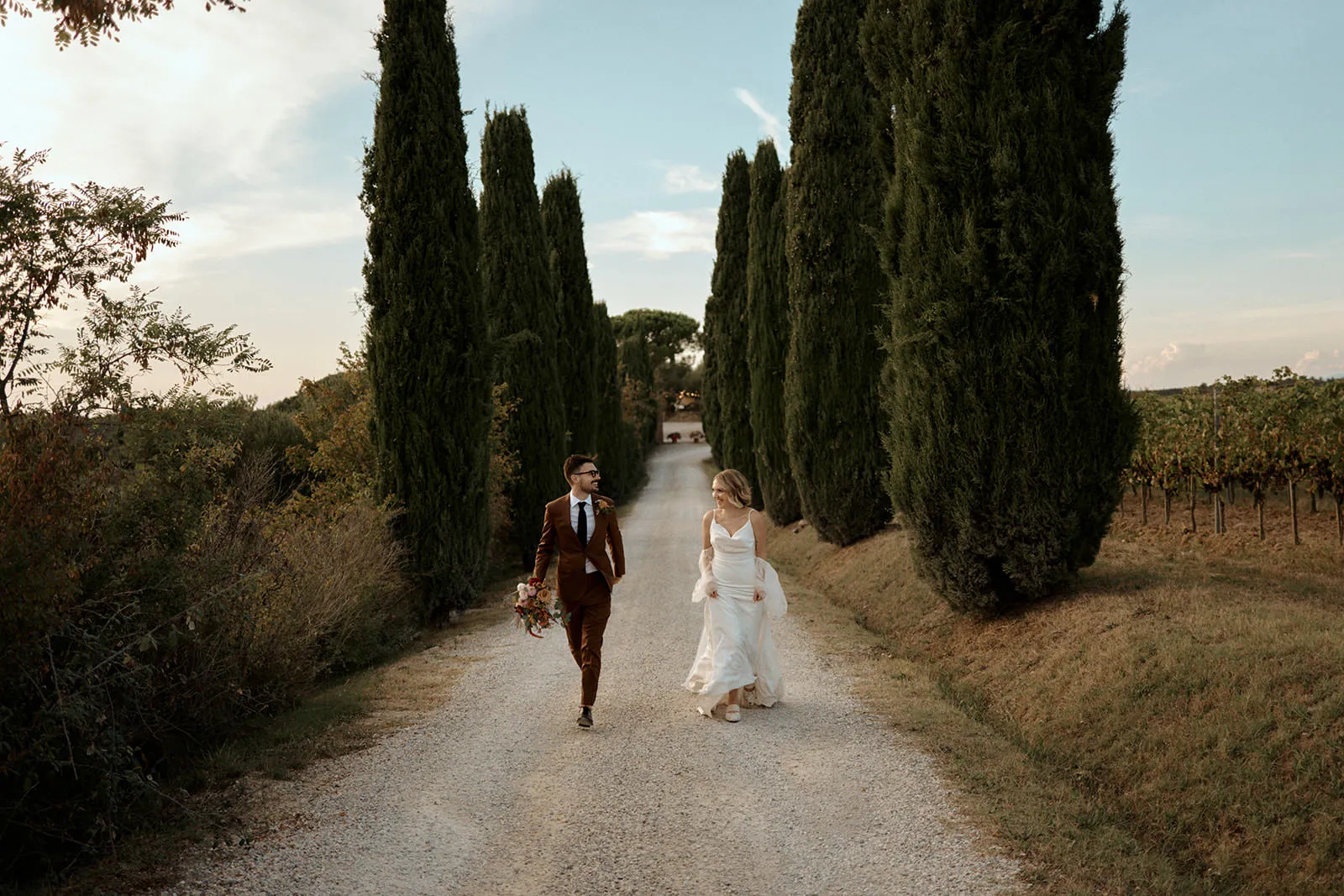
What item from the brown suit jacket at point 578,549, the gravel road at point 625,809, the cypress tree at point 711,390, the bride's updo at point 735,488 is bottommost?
the gravel road at point 625,809

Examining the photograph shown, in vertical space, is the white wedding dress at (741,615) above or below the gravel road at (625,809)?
above

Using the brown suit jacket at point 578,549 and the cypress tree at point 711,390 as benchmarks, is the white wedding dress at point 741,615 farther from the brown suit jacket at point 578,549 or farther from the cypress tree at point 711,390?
the cypress tree at point 711,390

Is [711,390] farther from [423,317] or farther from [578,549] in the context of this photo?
[578,549]

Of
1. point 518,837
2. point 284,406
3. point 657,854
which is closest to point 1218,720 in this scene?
point 657,854

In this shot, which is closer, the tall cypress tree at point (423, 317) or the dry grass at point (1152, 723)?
the dry grass at point (1152, 723)

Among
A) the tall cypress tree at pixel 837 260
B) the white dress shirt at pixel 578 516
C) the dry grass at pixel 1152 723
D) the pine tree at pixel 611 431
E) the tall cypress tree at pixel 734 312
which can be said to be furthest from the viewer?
the pine tree at pixel 611 431

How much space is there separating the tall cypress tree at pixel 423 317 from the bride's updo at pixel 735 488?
6.61 meters

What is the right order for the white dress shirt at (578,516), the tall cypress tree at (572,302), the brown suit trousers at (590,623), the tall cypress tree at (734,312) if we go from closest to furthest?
the brown suit trousers at (590,623)
the white dress shirt at (578,516)
the tall cypress tree at (572,302)
the tall cypress tree at (734,312)

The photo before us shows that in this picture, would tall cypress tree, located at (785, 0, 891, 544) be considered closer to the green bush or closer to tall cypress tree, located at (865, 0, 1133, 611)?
tall cypress tree, located at (865, 0, 1133, 611)

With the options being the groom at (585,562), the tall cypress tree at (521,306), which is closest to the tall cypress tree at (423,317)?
the tall cypress tree at (521,306)

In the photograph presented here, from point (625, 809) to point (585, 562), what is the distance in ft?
6.84

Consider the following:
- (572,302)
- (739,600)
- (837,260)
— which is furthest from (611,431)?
(739,600)

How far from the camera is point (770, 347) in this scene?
20891 millimetres

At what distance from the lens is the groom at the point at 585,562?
6656 mm
